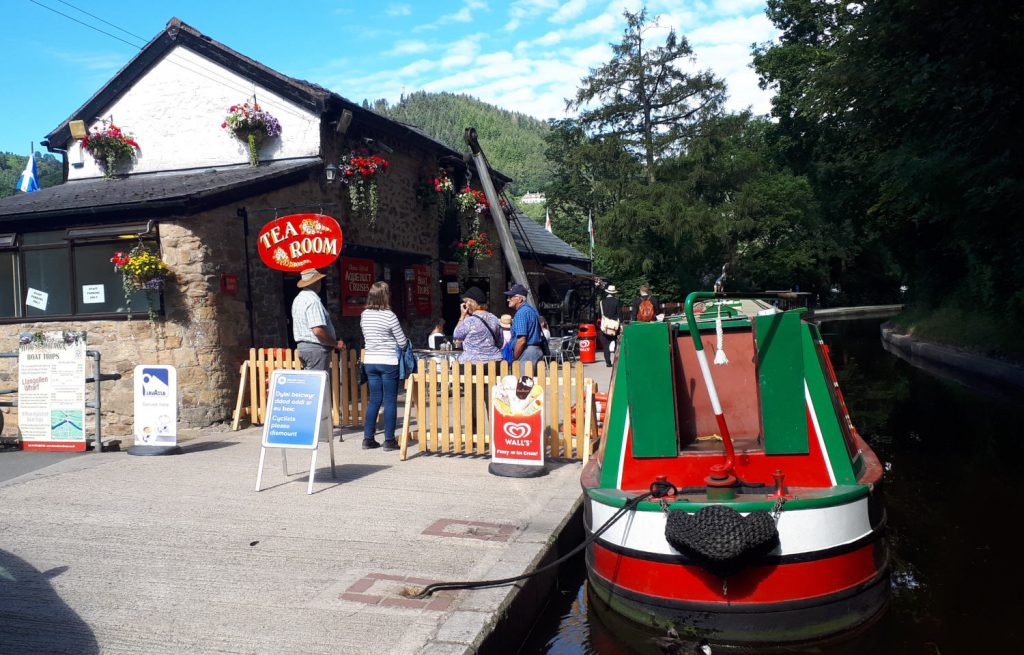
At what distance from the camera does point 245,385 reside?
10.9m

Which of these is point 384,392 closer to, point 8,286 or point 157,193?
point 157,193

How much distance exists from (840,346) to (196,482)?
24.0 m

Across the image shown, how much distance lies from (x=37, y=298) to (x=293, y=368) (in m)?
4.78

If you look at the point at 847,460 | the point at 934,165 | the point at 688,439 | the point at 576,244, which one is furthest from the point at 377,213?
the point at 576,244

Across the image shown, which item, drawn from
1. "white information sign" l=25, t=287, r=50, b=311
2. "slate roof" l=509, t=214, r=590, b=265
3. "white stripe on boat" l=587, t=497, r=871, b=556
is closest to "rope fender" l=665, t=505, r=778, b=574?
"white stripe on boat" l=587, t=497, r=871, b=556

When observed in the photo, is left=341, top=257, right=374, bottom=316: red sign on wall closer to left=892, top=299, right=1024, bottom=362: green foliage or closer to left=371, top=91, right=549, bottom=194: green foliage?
left=892, top=299, right=1024, bottom=362: green foliage

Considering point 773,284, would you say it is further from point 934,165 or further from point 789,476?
point 789,476

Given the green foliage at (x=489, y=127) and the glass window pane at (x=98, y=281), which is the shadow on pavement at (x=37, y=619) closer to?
the glass window pane at (x=98, y=281)

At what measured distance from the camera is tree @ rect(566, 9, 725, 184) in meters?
36.2

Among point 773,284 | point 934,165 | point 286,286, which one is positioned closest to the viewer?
point 934,165

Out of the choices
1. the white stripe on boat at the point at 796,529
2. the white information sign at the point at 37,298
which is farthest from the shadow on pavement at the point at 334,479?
the white information sign at the point at 37,298

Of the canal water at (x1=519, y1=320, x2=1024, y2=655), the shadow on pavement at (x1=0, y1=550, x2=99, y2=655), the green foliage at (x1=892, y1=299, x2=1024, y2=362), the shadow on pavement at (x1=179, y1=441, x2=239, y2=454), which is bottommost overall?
the canal water at (x1=519, y1=320, x2=1024, y2=655)

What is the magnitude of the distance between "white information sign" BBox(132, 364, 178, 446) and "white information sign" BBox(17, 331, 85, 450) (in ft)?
2.49

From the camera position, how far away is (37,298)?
11945mm
